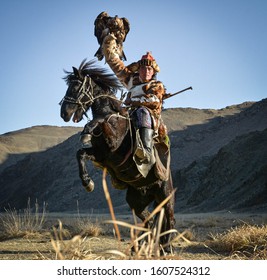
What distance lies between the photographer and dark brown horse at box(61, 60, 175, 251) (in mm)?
6516

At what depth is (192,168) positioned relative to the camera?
40125 millimetres

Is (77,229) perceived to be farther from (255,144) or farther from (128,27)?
(255,144)

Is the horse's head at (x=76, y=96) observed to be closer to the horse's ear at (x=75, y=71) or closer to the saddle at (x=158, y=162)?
the horse's ear at (x=75, y=71)

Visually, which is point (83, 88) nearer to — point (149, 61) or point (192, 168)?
point (149, 61)

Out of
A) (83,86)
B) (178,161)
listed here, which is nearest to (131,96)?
(83,86)

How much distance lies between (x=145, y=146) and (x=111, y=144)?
46 centimetres

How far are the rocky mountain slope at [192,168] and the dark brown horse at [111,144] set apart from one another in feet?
57.6

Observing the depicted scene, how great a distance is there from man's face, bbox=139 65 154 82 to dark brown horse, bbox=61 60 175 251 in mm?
542

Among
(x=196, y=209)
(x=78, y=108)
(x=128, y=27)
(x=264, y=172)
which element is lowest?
(x=196, y=209)

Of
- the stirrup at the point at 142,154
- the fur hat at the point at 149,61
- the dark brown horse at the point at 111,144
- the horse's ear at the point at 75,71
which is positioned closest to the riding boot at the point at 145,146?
the stirrup at the point at 142,154

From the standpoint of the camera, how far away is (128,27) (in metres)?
8.06

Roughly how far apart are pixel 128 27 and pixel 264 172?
843 inches

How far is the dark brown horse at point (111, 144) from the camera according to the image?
21.4ft

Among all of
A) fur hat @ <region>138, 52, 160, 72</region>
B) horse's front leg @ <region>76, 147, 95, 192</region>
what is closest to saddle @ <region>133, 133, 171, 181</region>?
horse's front leg @ <region>76, 147, 95, 192</region>
